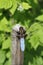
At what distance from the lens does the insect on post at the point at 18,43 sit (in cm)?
188

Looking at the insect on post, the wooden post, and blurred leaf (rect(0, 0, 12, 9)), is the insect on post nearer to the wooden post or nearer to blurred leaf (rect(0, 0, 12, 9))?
the wooden post

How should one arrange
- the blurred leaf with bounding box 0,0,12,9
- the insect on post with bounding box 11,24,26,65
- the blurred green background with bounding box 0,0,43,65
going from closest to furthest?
the insect on post with bounding box 11,24,26,65 < the blurred leaf with bounding box 0,0,12,9 < the blurred green background with bounding box 0,0,43,65

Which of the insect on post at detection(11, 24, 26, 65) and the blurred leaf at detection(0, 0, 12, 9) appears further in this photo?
the blurred leaf at detection(0, 0, 12, 9)

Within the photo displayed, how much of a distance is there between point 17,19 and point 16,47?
589 millimetres

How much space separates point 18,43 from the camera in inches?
75.8

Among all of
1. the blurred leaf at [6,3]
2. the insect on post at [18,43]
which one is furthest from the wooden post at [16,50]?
the blurred leaf at [6,3]

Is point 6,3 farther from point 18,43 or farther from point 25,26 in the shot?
point 25,26

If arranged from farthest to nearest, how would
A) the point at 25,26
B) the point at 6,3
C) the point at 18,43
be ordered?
the point at 25,26 < the point at 6,3 < the point at 18,43

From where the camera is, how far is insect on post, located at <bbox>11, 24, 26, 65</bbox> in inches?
74.2

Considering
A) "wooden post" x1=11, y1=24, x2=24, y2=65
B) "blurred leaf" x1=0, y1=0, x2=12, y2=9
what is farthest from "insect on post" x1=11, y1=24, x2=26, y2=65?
"blurred leaf" x1=0, y1=0, x2=12, y2=9

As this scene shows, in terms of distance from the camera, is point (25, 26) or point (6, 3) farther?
point (25, 26)

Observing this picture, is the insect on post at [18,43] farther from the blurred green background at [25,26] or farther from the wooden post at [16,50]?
the blurred green background at [25,26]

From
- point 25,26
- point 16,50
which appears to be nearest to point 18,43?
point 16,50

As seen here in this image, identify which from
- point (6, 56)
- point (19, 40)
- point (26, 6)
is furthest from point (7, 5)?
point (6, 56)
